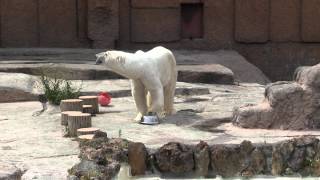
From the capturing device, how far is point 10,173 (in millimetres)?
4746

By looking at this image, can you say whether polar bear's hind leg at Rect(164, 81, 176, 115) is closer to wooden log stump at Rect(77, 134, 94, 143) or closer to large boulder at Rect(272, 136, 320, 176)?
wooden log stump at Rect(77, 134, 94, 143)

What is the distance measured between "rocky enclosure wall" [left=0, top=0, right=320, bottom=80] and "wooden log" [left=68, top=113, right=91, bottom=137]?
7554 millimetres

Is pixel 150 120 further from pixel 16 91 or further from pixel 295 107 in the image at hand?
pixel 16 91

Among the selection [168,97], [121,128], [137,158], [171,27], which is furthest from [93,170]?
[171,27]

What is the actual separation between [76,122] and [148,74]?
39.1 inches

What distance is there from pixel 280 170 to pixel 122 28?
9201 millimetres

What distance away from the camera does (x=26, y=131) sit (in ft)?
22.7

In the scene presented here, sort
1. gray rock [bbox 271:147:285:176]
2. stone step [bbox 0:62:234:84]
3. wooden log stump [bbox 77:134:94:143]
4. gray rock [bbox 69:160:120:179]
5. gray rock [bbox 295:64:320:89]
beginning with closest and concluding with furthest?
gray rock [bbox 69:160:120:179], gray rock [bbox 271:147:285:176], wooden log stump [bbox 77:134:94:143], gray rock [bbox 295:64:320:89], stone step [bbox 0:62:234:84]

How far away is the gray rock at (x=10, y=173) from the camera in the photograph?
4.67 meters

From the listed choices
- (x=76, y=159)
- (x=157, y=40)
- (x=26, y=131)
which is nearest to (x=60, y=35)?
(x=157, y=40)

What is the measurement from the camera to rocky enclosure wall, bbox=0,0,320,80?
14320 millimetres

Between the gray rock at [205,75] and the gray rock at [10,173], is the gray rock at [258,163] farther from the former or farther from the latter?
the gray rock at [205,75]

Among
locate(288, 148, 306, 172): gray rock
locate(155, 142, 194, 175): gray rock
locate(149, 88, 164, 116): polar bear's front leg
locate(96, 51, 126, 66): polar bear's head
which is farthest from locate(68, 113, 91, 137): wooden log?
locate(288, 148, 306, 172): gray rock

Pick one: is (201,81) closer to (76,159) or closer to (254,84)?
(254,84)
